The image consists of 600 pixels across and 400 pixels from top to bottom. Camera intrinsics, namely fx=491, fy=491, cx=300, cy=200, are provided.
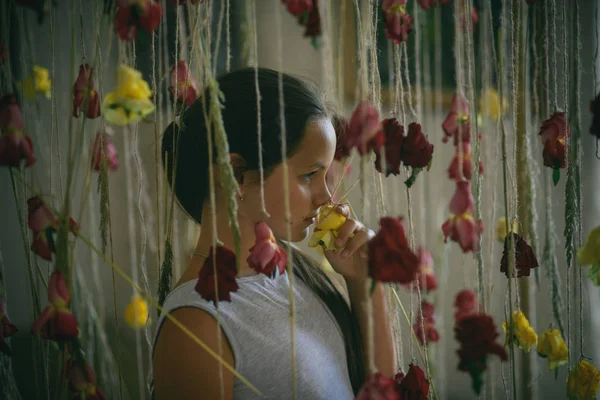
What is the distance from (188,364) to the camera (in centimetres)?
65

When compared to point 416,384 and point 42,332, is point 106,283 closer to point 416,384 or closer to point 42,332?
point 42,332

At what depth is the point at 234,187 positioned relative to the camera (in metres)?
0.47

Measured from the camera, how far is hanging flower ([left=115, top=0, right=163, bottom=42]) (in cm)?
47

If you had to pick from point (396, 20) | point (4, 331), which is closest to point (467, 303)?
point (396, 20)

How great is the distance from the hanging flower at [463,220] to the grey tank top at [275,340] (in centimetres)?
34

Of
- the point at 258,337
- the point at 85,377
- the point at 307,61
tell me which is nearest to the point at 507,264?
the point at 258,337

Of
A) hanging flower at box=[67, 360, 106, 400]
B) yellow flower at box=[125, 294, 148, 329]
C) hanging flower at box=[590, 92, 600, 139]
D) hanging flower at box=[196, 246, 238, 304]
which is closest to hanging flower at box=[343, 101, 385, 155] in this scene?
hanging flower at box=[196, 246, 238, 304]

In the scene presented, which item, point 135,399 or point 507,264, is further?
point 135,399

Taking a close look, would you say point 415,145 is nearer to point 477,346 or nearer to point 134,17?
point 477,346

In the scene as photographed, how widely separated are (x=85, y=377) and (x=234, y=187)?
0.91 feet

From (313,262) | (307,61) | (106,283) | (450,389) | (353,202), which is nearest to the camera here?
(313,262)

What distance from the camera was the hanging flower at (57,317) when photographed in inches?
19.6

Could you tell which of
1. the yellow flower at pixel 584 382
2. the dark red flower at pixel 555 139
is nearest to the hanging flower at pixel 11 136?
the dark red flower at pixel 555 139

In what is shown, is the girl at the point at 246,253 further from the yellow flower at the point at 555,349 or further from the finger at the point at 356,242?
the yellow flower at the point at 555,349
